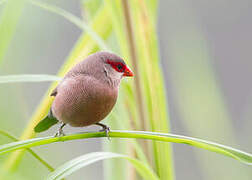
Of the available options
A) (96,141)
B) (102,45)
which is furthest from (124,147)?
(96,141)

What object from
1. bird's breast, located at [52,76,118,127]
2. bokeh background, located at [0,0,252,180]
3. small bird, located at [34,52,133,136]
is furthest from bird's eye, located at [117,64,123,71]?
bokeh background, located at [0,0,252,180]

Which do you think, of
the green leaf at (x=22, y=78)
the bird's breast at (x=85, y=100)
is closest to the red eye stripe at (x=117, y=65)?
the bird's breast at (x=85, y=100)

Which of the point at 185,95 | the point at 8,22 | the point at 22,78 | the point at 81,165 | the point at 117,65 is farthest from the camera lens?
the point at 185,95

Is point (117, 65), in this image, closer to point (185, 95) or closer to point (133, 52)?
point (133, 52)

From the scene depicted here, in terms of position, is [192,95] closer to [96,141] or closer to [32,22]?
[32,22]

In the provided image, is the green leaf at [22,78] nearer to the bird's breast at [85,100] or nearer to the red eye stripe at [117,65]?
the bird's breast at [85,100]

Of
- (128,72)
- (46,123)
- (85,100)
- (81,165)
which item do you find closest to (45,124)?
(46,123)

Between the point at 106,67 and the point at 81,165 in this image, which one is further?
the point at 106,67

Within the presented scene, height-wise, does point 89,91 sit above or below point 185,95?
above

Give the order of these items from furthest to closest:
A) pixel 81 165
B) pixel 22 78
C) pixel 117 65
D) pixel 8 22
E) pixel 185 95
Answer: pixel 185 95, pixel 117 65, pixel 8 22, pixel 22 78, pixel 81 165
